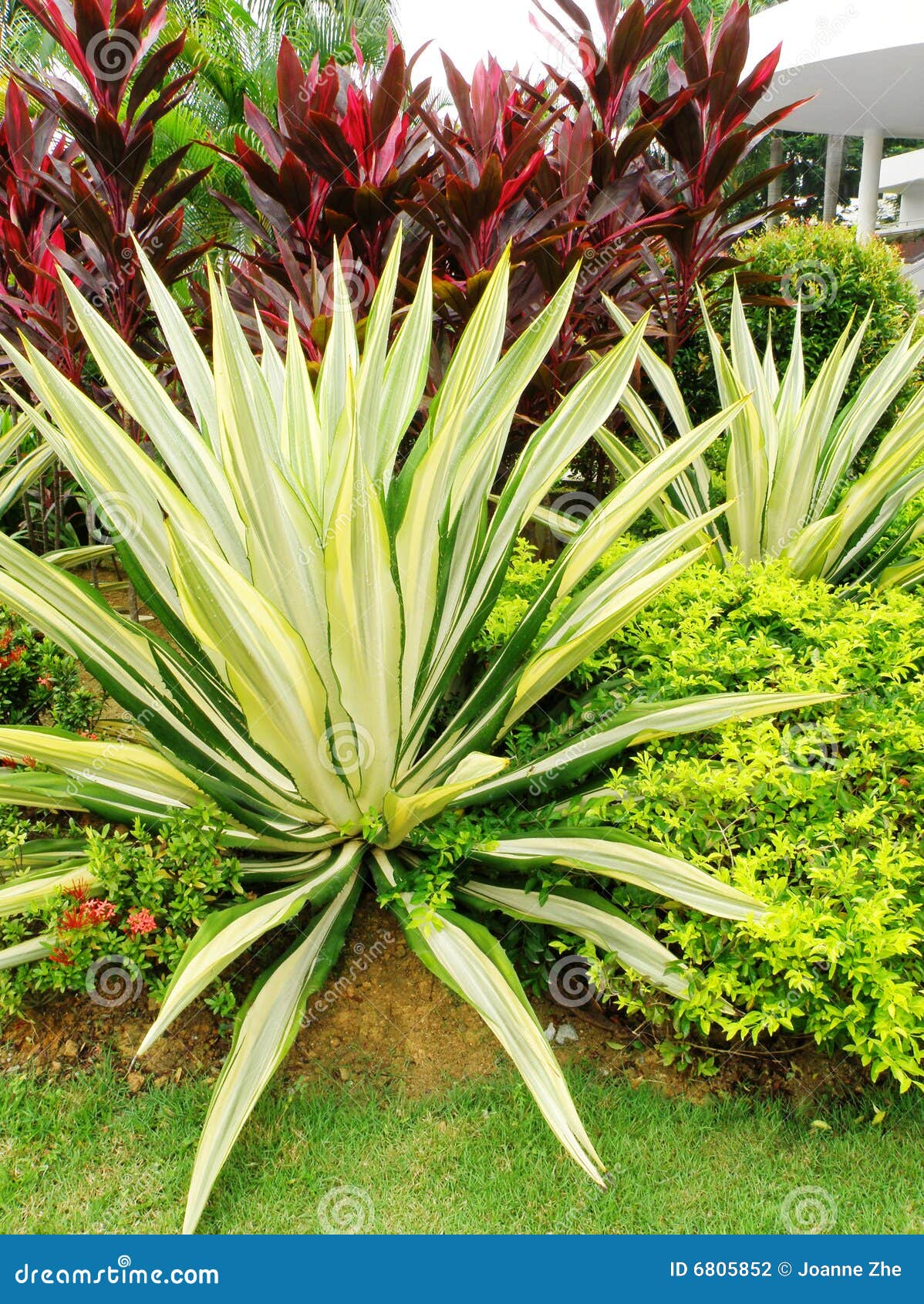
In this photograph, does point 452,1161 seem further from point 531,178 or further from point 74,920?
point 531,178

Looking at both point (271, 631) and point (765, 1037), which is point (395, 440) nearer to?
point (271, 631)

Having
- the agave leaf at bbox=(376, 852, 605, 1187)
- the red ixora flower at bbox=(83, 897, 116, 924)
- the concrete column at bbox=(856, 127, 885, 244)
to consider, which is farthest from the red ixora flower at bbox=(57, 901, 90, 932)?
the concrete column at bbox=(856, 127, 885, 244)

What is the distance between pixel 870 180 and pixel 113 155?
14.5m

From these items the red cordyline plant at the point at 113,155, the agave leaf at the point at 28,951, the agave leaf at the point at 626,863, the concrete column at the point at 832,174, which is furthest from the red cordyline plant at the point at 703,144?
the concrete column at the point at 832,174

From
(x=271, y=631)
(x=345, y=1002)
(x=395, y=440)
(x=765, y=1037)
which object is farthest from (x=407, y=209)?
(x=765, y=1037)

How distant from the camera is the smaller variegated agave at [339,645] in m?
2.02

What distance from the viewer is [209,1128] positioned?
1802 millimetres

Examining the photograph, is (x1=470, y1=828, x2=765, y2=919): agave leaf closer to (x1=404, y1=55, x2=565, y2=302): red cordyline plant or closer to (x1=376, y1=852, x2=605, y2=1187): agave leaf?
(x1=376, y1=852, x2=605, y2=1187): agave leaf

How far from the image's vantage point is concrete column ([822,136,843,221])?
20.9 m

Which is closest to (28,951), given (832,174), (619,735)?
(619,735)

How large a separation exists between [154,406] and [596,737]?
1322 millimetres

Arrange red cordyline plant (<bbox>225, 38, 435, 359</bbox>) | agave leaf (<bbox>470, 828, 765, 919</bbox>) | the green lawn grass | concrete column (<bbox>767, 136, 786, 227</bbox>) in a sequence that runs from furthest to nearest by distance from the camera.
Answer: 1. concrete column (<bbox>767, 136, 786, 227</bbox>)
2. red cordyline plant (<bbox>225, 38, 435, 359</bbox>)
3. agave leaf (<bbox>470, 828, 765, 919</bbox>)
4. the green lawn grass

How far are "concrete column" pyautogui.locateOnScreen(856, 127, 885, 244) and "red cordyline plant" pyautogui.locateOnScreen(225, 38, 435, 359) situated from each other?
43.6ft

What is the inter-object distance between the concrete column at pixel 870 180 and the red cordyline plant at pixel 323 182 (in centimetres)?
1328
